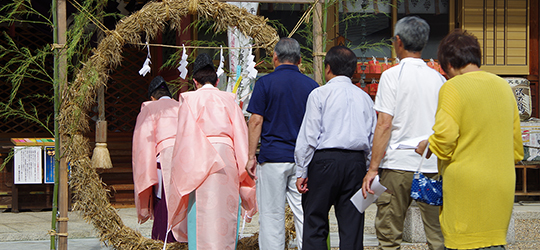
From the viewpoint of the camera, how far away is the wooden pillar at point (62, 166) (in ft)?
15.2

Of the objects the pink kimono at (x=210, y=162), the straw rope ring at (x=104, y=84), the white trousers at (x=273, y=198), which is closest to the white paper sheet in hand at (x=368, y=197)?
the white trousers at (x=273, y=198)

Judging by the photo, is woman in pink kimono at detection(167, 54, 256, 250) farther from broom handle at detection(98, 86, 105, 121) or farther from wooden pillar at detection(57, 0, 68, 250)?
broom handle at detection(98, 86, 105, 121)

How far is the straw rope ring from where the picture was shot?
4.73 m

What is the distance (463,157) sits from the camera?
2861 mm

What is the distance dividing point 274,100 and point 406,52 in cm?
103

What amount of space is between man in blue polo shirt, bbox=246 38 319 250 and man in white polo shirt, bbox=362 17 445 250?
0.83 m

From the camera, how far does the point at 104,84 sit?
480cm

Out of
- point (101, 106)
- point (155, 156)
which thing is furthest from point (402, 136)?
point (101, 106)

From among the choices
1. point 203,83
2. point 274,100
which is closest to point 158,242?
point 203,83

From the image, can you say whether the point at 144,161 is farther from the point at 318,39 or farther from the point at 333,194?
the point at 333,194

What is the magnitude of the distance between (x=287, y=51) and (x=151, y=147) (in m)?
→ 1.69

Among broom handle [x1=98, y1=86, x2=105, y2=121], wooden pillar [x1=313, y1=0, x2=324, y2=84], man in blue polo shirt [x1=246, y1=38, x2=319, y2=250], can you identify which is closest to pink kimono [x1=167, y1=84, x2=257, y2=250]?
man in blue polo shirt [x1=246, y1=38, x2=319, y2=250]

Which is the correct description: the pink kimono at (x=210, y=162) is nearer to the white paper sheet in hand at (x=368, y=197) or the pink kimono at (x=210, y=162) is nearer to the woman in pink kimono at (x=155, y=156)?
the woman in pink kimono at (x=155, y=156)

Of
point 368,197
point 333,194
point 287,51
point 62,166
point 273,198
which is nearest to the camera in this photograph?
point 368,197
